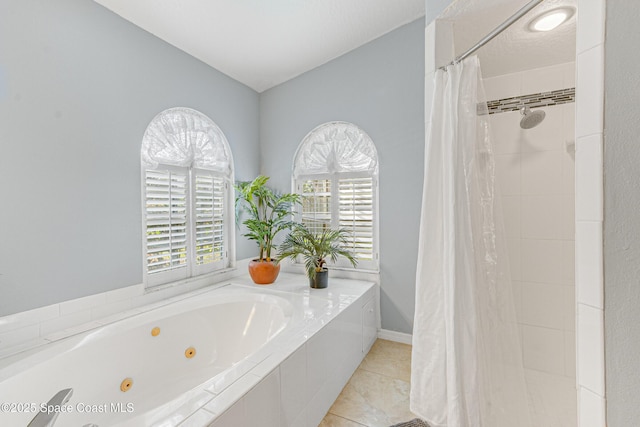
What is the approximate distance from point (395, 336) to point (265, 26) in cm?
295

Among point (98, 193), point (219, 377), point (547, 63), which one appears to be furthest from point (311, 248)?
point (547, 63)

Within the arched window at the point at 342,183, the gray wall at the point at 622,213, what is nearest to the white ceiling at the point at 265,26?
the arched window at the point at 342,183

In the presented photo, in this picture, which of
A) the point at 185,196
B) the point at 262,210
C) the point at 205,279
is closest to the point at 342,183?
the point at 262,210

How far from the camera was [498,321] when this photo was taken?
1330 mm

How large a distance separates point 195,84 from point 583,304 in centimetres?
293

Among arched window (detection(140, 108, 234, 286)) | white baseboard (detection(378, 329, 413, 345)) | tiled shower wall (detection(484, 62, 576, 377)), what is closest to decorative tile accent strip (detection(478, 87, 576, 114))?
tiled shower wall (detection(484, 62, 576, 377))

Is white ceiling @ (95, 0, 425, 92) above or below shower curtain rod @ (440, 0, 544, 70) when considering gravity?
above

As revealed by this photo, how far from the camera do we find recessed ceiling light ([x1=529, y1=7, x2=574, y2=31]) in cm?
132

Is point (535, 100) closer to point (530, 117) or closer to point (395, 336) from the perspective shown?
point (530, 117)

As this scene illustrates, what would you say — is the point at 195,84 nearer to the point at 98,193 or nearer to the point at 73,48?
the point at 73,48

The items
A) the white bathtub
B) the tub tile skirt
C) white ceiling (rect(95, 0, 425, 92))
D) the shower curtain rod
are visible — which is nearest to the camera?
the shower curtain rod

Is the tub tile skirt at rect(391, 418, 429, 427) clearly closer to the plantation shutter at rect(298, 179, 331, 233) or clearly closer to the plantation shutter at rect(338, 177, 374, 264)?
the plantation shutter at rect(338, 177, 374, 264)

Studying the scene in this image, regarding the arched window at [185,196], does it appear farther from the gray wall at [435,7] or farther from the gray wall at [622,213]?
the gray wall at [622,213]

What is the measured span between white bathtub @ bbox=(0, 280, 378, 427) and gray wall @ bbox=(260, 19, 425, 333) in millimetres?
734
